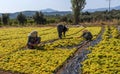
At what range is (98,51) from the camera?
→ 2442 cm

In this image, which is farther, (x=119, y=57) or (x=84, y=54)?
(x=84, y=54)

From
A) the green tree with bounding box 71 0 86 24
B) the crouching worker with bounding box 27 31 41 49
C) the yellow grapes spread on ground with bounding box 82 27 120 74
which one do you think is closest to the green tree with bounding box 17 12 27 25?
the green tree with bounding box 71 0 86 24

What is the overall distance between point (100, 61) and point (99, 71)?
2.65m

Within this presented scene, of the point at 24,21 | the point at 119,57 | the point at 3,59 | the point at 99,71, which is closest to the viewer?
the point at 99,71

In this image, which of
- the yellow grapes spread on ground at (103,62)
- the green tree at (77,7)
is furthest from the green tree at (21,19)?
the yellow grapes spread on ground at (103,62)

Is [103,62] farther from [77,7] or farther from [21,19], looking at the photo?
[21,19]

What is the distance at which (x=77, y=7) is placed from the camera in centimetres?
8044

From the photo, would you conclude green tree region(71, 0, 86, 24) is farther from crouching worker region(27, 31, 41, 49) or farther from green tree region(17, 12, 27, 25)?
crouching worker region(27, 31, 41, 49)

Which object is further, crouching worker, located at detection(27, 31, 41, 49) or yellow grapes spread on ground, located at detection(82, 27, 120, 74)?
crouching worker, located at detection(27, 31, 41, 49)

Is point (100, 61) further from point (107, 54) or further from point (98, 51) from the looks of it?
point (98, 51)

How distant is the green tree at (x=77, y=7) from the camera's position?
7947 cm

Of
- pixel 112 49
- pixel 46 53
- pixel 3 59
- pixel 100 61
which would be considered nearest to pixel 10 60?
pixel 3 59

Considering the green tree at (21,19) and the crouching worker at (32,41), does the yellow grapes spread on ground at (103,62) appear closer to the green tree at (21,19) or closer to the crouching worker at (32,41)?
the crouching worker at (32,41)

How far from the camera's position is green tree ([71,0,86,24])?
79475mm
